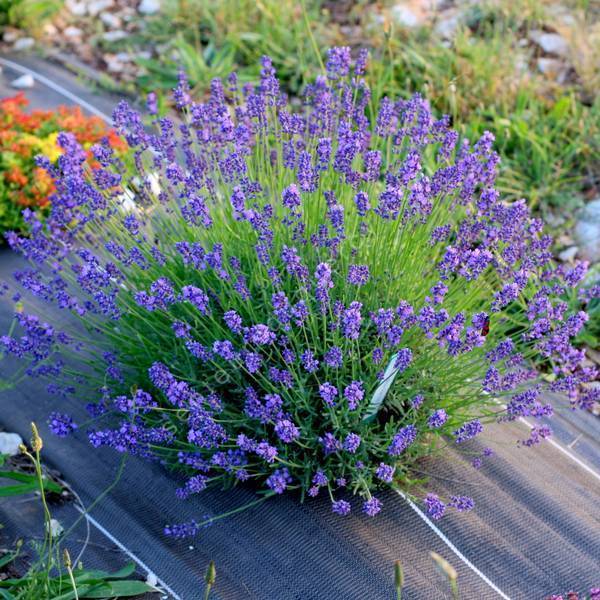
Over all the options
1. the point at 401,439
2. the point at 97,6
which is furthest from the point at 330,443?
the point at 97,6

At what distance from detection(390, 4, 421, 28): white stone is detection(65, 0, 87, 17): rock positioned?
2.31 m

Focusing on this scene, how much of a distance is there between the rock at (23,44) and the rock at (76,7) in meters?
0.56

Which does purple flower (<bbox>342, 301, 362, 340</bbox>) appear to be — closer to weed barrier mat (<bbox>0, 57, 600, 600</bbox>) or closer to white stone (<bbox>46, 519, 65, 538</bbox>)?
weed barrier mat (<bbox>0, 57, 600, 600</bbox>)

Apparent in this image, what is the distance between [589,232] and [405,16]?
2.25 meters

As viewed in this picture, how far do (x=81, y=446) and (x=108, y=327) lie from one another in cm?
46

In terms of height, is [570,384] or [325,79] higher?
[325,79]

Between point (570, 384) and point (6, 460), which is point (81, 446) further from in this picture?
point (570, 384)

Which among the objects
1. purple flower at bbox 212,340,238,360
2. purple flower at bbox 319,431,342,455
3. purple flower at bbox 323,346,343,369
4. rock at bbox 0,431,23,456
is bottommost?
rock at bbox 0,431,23,456

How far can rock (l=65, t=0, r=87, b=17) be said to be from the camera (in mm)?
6116

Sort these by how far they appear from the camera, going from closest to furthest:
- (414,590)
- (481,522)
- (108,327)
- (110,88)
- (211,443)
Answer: (211,443) < (414,590) < (481,522) < (108,327) < (110,88)

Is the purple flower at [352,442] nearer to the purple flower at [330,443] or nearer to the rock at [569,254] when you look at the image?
the purple flower at [330,443]

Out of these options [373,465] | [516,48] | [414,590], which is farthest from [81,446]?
[516,48]

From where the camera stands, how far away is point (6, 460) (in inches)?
117

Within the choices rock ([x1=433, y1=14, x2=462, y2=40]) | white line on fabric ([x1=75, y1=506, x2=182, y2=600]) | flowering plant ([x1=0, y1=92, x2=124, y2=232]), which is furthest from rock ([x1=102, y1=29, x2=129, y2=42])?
white line on fabric ([x1=75, y1=506, x2=182, y2=600])
